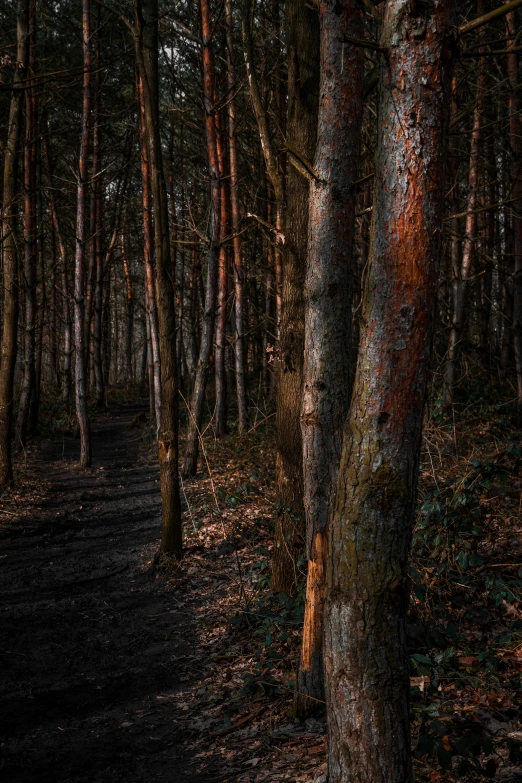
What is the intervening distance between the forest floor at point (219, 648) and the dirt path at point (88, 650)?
0.05 ft

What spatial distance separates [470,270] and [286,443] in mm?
6903

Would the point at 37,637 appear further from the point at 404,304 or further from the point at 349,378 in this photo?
the point at 404,304

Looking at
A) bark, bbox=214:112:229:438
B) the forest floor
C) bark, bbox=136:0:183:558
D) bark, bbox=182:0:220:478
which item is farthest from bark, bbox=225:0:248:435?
bark, bbox=136:0:183:558

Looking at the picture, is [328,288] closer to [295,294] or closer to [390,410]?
[295,294]

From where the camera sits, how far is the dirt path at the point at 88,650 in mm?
4004

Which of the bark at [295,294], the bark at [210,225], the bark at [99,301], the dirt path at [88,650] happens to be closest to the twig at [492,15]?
the bark at [295,294]

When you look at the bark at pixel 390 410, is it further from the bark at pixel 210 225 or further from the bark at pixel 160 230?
the bark at pixel 210 225

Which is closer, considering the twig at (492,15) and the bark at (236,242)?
the twig at (492,15)

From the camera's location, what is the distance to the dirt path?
13.1 feet

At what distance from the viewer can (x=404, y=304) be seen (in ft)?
7.91

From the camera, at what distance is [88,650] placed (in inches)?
224

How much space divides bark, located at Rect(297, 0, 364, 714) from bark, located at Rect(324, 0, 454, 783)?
133 cm

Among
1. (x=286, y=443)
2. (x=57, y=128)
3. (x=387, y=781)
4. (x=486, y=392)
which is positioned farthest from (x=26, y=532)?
(x=57, y=128)

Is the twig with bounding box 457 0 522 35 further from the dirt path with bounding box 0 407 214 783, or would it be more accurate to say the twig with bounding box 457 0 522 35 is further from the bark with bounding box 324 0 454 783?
the dirt path with bounding box 0 407 214 783
